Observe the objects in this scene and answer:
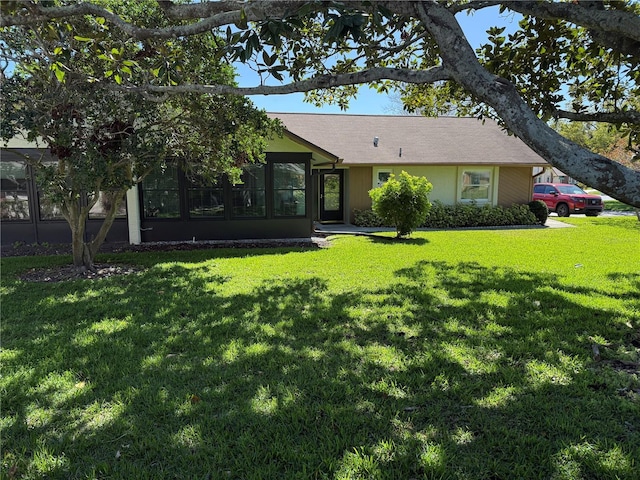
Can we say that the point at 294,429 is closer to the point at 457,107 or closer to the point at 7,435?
the point at 7,435

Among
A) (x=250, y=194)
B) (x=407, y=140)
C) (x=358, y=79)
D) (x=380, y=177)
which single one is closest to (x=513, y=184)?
(x=407, y=140)

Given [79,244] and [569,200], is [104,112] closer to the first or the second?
[79,244]

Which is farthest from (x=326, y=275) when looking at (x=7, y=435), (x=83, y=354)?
(x=7, y=435)

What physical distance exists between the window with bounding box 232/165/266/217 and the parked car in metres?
17.0

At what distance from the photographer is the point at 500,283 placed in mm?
6941

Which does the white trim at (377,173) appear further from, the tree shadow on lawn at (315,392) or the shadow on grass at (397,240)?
the tree shadow on lawn at (315,392)

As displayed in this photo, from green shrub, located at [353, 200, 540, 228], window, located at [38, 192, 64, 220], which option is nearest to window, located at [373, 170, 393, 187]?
green shrub, located at [353, 200, 540, 228]

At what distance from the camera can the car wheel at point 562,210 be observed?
21.8m

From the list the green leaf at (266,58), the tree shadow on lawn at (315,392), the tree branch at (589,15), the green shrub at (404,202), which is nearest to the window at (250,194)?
the green shrub at (404,202)

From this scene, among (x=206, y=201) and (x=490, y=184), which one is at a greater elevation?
(x=490, y=184)

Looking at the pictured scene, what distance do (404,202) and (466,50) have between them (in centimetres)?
876

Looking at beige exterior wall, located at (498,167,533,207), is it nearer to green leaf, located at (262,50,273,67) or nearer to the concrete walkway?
the concrete walkway

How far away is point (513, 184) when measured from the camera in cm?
1845

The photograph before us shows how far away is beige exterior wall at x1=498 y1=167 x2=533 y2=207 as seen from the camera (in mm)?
18375
